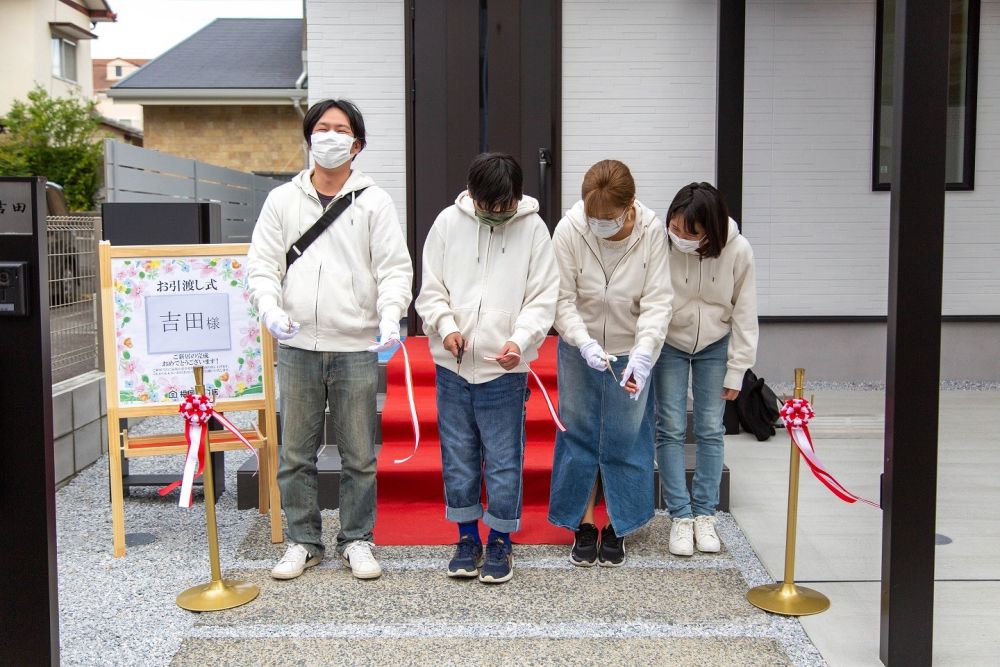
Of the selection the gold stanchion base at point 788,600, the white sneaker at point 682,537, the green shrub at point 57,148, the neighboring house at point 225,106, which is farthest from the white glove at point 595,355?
the green shrub at point 57,148

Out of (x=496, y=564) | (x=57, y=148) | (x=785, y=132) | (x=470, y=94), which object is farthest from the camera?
(x=57, y=148)

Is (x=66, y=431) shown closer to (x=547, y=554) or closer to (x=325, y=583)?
(x=325, y=583)

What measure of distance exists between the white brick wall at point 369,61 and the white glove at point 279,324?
3353 mm

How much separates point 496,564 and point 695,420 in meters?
1.06

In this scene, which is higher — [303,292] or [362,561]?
[303,292]

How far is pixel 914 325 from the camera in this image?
2.87m

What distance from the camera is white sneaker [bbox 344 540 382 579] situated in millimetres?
3732

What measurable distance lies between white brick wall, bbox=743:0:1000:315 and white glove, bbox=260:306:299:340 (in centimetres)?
500

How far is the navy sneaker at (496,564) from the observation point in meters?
3.71

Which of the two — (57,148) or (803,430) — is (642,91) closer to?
(803,430)

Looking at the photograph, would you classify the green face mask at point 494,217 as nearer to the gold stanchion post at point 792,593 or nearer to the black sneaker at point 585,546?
the gold stanchion post at point 792,593

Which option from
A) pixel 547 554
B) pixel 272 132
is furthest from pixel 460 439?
pixel 272 132

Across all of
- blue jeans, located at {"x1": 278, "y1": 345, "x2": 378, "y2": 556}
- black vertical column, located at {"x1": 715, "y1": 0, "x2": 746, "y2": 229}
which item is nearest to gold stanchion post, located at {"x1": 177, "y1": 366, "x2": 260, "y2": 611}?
blue jeans, located at {"x1": 278, "y1": 345, "x2": 378, "y2": 556}

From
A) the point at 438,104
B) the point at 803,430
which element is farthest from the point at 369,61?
the point at 803,430
